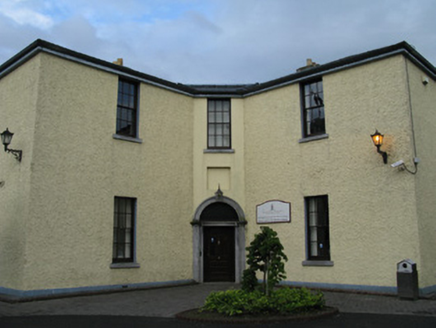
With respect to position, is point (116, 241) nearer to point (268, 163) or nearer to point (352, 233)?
point (268, 163)

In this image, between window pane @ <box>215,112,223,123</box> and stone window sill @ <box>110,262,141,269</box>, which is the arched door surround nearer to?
stone window sill @ <box>110,262,141,269</box>

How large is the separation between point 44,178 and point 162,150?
14.3ft

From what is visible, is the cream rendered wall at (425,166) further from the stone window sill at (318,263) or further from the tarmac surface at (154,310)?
the stone window sill at (318,263)

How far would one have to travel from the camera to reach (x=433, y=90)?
50.2ft

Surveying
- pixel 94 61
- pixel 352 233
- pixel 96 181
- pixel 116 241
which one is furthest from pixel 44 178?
pixel 352 233

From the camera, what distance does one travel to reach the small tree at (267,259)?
10195mm

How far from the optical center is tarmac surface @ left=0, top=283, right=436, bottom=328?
938cm

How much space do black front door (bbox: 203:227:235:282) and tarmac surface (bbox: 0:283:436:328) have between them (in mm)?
2256

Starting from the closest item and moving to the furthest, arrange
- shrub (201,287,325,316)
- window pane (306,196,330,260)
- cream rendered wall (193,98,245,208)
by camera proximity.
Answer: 1. shrub (201,287,325,316)
2. window pane (306,196,330,260)
3. cream rendered wall (193,98,245,208)

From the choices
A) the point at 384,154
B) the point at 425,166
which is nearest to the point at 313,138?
the point at 384,154

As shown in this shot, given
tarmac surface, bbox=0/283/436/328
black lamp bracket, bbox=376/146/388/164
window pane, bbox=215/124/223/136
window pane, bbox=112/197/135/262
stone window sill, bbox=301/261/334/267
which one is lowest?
tarmac surface, bbox=0/283/436/328

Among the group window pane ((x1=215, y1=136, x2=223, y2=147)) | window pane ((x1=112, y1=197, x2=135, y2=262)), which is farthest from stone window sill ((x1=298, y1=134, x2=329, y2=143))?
window pane ((x1=112, y1=197, x2=135, y2=262))

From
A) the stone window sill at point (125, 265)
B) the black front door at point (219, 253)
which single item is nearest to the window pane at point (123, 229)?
the stone window sill at point (125, 265)

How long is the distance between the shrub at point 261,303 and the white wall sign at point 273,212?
5639mm
